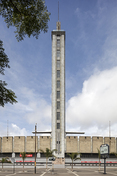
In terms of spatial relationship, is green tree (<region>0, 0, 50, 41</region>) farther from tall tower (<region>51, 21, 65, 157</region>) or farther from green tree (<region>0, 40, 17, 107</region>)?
tall tower (<region>51, 21, 65, 157</region>)

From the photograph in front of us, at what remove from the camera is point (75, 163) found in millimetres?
75750

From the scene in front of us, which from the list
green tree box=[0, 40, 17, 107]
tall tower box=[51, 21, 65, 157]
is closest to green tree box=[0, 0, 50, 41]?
green tree box=[0, 40, 17, 107]

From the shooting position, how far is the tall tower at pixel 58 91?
7681 centimetres

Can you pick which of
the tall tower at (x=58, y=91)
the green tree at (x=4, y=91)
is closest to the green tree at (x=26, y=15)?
the green tree at (x=4, y=91)

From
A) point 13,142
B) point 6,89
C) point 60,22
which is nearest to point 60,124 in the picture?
point 13,142

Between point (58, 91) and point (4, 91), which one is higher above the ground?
point (58, 91)

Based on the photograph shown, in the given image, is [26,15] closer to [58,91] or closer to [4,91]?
[4,91]

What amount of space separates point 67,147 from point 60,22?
57.5m

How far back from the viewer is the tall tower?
252 feet

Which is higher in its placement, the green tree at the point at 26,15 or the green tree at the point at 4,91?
the green tree at the point at 26,15

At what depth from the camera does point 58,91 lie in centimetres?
8012

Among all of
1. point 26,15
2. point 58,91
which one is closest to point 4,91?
point 26,15

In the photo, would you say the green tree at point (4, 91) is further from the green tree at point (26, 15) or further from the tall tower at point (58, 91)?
the tall tower at point (58, 91)

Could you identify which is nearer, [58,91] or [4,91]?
[4,91]
